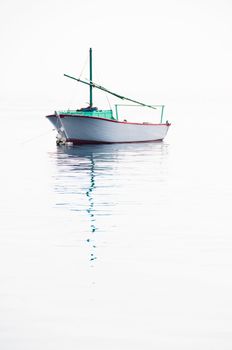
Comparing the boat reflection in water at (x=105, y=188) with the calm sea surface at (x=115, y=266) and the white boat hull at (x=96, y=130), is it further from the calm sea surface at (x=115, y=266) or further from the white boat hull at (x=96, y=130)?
the white boat hull at (x=96, y=130)

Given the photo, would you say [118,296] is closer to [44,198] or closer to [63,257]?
[63,257]

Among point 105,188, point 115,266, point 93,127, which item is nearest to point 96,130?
point 93,127

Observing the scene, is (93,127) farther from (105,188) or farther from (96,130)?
(105,188)

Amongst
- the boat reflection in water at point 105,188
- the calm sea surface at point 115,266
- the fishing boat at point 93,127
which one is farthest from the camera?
the fishing boat at point 93,127

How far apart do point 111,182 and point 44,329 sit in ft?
69.5

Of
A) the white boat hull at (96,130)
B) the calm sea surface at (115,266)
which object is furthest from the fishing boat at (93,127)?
the calm sea surface at (115,266)

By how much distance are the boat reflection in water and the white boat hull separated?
4085mm

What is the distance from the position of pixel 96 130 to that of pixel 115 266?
43.9 metres

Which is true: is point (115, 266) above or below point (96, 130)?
above

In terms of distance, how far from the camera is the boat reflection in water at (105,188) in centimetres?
1895

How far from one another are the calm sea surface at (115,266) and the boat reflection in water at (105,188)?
0.07 metres

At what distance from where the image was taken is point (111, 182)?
1230 inches

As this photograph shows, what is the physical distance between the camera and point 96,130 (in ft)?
189

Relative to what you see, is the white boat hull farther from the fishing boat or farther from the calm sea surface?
the calm sea surface
